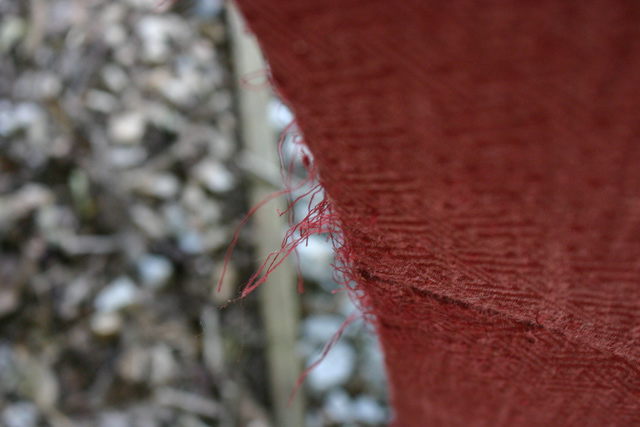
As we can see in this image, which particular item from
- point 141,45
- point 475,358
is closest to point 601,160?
point 475,358

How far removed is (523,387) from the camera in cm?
35

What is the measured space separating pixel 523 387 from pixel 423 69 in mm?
273

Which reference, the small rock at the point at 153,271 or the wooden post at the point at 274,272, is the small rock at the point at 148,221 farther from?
the wooden post at the point at 274,272

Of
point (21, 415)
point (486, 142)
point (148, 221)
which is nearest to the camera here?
point (486, 142)

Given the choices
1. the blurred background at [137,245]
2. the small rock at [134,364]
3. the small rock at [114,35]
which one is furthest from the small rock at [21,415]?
the small rock at [114,35]

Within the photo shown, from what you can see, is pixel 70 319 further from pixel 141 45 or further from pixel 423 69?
pixel 423 69

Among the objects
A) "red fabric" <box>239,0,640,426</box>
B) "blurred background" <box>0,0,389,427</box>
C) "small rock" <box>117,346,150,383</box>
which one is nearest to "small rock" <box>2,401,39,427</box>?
"blurred background" <box>0,0,389,427</box>

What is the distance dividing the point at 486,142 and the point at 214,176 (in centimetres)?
96

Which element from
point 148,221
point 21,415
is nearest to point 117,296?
point 148,221

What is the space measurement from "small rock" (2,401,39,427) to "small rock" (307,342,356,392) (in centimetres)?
51

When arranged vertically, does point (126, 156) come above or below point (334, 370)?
above

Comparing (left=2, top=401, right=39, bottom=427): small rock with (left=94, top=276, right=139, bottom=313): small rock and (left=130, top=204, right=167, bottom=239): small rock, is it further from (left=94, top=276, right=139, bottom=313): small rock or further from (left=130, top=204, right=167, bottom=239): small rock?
(left=130, top=204, right=167, bottom=239): small rock

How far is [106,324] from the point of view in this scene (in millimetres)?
938

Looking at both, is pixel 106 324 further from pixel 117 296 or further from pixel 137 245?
pixel 137 245
